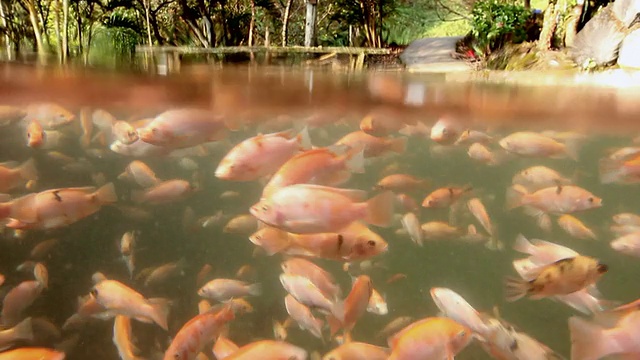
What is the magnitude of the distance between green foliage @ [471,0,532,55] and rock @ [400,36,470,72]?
0.18m

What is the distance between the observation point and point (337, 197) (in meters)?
2.07

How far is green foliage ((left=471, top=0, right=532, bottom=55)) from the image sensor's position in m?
3.51

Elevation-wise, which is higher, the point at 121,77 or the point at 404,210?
the point at 121,77

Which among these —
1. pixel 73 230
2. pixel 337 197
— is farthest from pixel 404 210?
pixel 73 230

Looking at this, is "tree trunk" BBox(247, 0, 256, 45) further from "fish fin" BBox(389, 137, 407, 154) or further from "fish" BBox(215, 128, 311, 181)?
"fish" BBox(215, 128, 311, 181)

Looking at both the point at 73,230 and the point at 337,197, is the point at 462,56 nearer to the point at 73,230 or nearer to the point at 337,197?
the point at 337,197

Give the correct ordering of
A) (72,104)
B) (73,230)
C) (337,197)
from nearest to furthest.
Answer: (337,197)
(72,104)
(73,230)

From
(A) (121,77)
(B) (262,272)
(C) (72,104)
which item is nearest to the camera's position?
(A) (121,77)

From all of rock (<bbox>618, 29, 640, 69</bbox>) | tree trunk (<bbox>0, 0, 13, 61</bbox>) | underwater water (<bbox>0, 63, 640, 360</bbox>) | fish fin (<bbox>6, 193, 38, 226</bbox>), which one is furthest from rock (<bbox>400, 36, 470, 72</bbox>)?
tree trunk (<bbox>0, 0, 13, 61</bbox>)

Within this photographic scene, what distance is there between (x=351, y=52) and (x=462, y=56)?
0.95 metres

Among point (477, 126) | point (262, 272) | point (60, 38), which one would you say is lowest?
point (262, 272)

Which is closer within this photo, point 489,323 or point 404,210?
point 489,323

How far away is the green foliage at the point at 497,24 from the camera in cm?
351

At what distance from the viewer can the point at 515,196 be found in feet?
10.9
